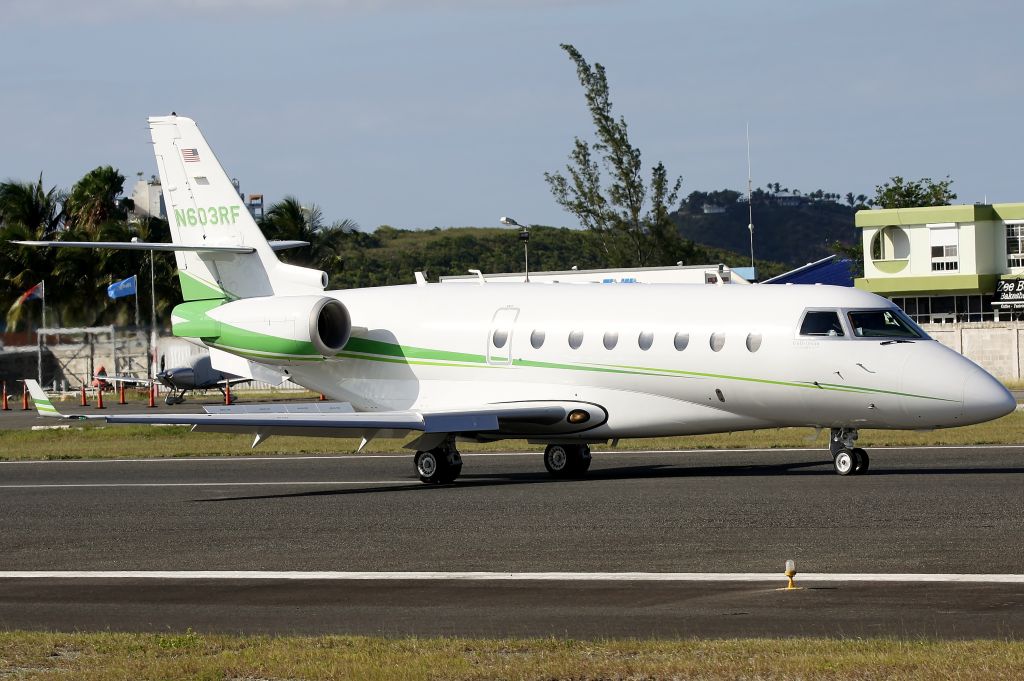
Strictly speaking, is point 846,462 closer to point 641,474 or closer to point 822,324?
point 822,324

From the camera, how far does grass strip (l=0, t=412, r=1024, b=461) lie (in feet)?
94.3

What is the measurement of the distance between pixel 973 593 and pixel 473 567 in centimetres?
463

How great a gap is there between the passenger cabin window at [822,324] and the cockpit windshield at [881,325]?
0.66 feet

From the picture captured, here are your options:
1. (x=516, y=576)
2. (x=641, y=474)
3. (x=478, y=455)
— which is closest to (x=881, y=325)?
(x=641, y=474)

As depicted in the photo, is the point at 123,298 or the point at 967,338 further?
the point at 123,298

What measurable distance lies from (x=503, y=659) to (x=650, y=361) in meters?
12.9

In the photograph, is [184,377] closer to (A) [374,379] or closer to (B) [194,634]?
(A) [374,379]

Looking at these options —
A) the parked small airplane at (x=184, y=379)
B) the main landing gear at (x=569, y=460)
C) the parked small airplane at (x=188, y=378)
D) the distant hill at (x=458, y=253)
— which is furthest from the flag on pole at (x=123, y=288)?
the distant hill at (x=458, y=253)

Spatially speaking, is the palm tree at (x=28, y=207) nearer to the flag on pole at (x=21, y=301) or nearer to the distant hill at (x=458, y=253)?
the flag on pole at (x=21, y=301)

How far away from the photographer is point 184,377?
5597 cm

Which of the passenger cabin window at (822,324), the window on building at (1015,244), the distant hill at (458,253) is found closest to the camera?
the passenger cabin window at (822,324)

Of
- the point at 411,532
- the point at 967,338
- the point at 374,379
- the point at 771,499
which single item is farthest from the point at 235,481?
the point at 967,338

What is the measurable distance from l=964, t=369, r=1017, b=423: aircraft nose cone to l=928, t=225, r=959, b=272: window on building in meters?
56.5

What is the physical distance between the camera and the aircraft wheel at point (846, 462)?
816 inches
